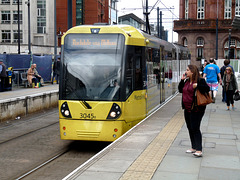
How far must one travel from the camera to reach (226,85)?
50.1 ft

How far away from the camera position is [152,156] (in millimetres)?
7680

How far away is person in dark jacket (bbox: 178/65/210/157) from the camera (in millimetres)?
7488

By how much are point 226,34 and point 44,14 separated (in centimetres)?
2995

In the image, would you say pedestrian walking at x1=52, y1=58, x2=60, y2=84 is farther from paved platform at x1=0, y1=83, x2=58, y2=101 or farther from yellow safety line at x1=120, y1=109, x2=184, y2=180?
yellow safety line at x1=120, y1=109, x2=184, y2=180

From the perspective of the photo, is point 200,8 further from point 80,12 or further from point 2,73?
point 2,73

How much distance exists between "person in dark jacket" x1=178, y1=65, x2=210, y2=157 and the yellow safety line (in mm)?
668

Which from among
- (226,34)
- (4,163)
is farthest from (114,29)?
(226,34)

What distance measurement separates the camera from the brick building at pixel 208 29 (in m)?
67.1

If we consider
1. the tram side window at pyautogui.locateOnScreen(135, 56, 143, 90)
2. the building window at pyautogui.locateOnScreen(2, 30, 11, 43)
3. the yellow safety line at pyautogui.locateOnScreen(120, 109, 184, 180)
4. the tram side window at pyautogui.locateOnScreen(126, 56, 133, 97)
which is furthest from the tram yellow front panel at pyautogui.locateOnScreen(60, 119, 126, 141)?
the building window at pyautogui.locateOnScreen(2, 30, 11, 43)

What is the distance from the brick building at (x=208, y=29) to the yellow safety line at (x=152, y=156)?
5787cm

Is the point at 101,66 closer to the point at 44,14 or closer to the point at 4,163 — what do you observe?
the point at 4,163

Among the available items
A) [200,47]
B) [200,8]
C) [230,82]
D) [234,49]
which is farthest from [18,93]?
[200,8]

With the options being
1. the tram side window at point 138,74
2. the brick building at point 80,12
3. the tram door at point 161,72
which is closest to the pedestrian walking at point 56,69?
the tram door at point 161,72

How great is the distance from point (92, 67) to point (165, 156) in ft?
9.94
